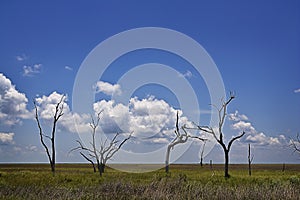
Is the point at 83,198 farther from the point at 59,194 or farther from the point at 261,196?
the point at 261,196

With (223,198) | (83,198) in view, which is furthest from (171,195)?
(83,198)

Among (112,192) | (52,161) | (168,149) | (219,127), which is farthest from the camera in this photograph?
(168,149)

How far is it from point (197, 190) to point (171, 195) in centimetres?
141

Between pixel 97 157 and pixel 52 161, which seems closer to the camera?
pixel 52 161

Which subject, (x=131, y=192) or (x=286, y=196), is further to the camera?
(x=131, y=192)

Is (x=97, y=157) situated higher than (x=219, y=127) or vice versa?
(x=219, y=127)

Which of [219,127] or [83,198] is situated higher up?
[219,127]

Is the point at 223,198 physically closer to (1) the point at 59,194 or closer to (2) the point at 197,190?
(2) the point at 197,190

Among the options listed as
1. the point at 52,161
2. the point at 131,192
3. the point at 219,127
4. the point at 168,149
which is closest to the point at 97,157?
the point at 52,161

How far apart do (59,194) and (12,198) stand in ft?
5.07

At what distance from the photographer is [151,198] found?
1389 cm

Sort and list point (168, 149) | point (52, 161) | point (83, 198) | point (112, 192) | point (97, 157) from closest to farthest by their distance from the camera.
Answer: point (83, 198)
point (112, 192)
point (52, 161)
point (97, 157)
point (168, 149)

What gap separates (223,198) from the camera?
13.8 m

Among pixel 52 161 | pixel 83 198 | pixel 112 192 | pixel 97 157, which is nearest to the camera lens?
pixel 83 198
